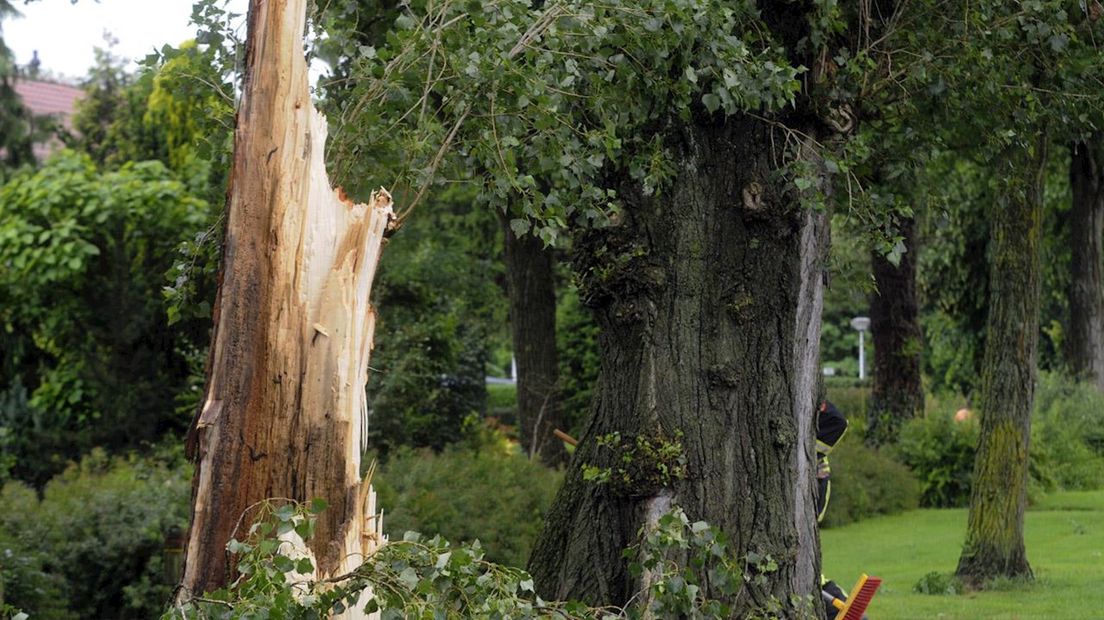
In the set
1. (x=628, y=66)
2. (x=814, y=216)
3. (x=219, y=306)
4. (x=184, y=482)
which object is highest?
(x=628, y=66)

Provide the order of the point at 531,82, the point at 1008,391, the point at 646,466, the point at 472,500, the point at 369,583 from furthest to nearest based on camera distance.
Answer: the point at 1008,391 < the point at 472,500 < the point at 646,466 < the point at 531,82 < the point at 369,583

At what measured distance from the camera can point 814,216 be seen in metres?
7.28

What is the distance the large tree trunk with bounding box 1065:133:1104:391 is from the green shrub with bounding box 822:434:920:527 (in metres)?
6.58

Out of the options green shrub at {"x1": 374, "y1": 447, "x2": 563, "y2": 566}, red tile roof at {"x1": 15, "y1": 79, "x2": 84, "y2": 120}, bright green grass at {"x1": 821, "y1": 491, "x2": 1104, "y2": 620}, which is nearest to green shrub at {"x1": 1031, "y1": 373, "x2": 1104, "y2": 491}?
bright green grass at {"x1": 821, "y1": 491, "x2": 1104, "y2": 620}

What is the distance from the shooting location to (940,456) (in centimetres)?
1991

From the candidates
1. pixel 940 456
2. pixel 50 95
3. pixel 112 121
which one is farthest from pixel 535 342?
pixel 50 95

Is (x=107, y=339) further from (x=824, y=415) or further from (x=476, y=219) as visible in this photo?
(x=824, y=415)

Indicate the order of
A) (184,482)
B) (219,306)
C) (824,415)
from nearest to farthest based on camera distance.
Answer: (219,306) → (824,415) → (184,482)

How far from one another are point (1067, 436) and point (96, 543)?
53.4 feet

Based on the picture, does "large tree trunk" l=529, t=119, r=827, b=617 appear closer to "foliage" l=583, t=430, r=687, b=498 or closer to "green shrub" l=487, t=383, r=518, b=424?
"foliage" l=583, t=430, r=687, b=498

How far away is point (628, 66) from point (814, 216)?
1.40 meters

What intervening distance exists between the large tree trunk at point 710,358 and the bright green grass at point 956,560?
3994mm

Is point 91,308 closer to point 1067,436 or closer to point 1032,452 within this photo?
point 1032,452

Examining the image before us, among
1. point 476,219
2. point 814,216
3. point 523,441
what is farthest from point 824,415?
point 476,219
